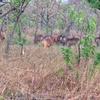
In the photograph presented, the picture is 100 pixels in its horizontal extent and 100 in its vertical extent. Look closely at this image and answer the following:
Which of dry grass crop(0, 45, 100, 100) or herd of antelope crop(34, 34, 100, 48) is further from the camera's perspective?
herd of antelope crop(34, 34, 100, 48)

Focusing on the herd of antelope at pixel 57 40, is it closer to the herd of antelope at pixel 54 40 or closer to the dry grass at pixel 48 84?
the herd of antelope at pixel 54 40

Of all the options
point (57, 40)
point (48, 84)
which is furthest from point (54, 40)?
point (48, 84)

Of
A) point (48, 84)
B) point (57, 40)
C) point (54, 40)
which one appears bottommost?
point (57, 40)

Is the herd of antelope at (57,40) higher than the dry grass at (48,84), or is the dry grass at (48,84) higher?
the dry grass at (48,84)

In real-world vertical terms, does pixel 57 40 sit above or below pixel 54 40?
below

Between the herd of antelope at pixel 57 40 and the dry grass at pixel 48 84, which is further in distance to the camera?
the herd of antelope at pixel 57 40

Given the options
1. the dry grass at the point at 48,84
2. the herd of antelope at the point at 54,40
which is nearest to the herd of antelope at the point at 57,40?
the herd of antelope at the point at 54,40

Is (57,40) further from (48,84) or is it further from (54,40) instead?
(48,84)

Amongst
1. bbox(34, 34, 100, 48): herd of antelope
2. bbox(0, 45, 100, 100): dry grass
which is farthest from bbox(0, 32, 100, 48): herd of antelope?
bbox(0, 45, 100, 100): dry grass

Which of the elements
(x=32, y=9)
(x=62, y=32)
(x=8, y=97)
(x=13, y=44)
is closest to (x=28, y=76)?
(x=8, y=97)

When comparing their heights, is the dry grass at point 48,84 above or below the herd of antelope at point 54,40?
above

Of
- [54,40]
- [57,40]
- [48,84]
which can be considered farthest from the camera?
[57,40]

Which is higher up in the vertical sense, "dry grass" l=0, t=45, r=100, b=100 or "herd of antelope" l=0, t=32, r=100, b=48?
"dry grass" l=0, t=45, r=100, b=100

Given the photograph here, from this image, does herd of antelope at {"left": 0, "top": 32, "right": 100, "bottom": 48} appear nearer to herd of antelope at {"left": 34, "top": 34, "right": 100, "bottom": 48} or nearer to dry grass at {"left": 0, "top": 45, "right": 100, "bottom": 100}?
herd of antelope at {"left": 34, "top": 34, "right": 100, "bottom": 48}
